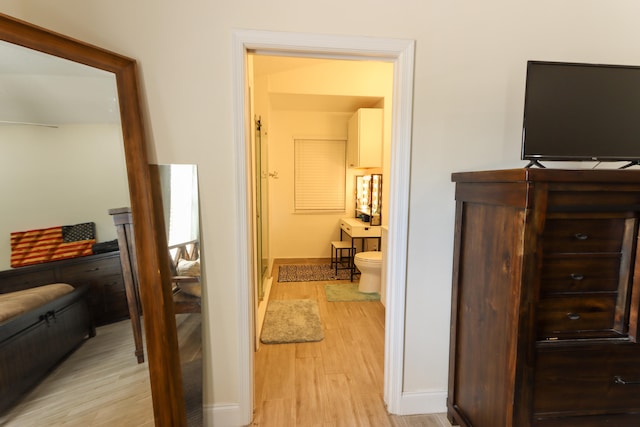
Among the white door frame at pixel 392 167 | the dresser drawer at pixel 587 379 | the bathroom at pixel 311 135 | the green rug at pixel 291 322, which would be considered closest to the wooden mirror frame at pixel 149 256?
the white door frame at pixel 392 167

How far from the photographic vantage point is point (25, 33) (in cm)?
98

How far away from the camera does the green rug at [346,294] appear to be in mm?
3177

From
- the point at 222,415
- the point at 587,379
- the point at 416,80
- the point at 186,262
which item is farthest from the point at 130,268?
the point at 587,379

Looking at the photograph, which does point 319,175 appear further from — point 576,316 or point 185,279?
point 576,316

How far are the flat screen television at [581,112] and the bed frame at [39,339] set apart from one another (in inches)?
78.6

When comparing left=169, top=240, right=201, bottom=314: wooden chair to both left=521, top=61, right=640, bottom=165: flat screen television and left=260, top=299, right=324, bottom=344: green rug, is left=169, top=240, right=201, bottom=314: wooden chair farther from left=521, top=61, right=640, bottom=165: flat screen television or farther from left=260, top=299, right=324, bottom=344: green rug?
left=521, top=61, right=640, bottom=165: flat screen television

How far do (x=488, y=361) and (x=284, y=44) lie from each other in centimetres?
172

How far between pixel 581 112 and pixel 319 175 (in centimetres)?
357

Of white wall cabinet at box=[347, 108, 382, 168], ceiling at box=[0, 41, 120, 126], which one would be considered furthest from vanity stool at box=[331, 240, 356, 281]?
ceiling at box=[0, 41, 120, 126]

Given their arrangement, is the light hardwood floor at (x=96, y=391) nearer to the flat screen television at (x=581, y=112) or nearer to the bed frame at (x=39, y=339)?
the bed frame at (x=39, y=339)

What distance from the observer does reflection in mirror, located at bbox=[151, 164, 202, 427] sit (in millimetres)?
1333

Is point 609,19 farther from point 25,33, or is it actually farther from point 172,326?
point 172,326

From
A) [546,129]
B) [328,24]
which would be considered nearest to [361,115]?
[328,24]

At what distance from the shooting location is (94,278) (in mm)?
1168
